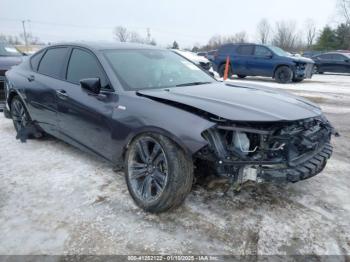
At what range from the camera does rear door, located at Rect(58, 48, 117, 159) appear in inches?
130

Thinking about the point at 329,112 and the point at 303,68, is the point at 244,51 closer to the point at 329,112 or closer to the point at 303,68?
the point at 303,68

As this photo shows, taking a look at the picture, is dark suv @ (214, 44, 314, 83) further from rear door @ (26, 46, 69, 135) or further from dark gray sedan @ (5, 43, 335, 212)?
rear door @ (26, 46, 69, 135)

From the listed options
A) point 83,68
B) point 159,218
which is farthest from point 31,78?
point 159,218

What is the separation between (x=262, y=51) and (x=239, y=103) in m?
11.7

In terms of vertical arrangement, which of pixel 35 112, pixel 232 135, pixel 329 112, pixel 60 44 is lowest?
pixel 329 112

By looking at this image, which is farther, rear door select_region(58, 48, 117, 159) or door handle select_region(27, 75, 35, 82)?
door handle select_region(27, 75, 35, 82)

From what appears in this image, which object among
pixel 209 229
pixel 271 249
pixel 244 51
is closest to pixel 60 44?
pixel 209 229

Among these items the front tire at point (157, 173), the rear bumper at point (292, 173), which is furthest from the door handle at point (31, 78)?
the rear bumper at point (292, 173)

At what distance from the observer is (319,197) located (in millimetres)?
3268

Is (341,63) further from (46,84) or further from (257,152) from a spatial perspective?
(257,152)

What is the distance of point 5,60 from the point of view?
6.85 metres

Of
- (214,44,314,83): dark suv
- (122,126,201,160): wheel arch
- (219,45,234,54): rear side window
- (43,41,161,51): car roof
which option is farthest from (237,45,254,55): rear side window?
(122,126,201,160): wheel arch

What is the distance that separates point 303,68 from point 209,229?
12.1m

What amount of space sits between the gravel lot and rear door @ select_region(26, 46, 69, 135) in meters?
0.72
